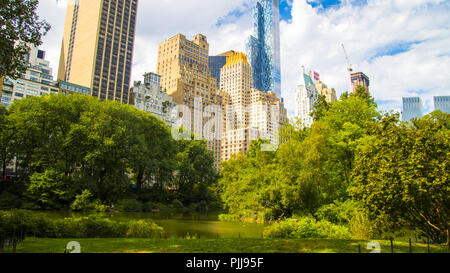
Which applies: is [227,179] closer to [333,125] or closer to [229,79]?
[333,125]

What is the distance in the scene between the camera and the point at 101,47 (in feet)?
427

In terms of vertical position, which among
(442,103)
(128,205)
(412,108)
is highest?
(412,108)

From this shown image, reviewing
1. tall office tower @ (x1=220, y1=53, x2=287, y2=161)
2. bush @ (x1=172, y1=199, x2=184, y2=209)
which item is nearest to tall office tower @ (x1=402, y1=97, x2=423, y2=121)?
bush @ (x1=172, y1=199, x2=184, y2=209)

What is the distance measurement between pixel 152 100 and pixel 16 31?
325ft

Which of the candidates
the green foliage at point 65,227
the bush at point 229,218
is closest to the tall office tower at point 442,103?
the bush at point 229,218

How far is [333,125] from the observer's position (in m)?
29.5

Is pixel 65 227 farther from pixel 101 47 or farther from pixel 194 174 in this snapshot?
pixel 101 47

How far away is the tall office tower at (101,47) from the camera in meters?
128

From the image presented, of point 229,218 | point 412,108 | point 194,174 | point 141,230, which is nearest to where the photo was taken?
point 141,230

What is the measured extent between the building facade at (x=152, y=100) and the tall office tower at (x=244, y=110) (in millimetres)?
34590

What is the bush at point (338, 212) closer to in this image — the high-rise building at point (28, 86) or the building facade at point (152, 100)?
the building facade at point (152, 100)

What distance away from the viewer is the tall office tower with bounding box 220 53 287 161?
5694 inches

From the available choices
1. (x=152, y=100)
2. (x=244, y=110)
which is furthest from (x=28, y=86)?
(x=244, y=110)
